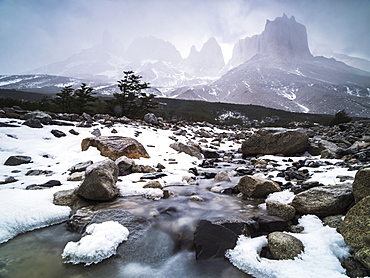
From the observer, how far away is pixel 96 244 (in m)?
2.63

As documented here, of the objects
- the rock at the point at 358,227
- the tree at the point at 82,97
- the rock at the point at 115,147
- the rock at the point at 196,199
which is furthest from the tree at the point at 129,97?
the rock at the point at 358,227

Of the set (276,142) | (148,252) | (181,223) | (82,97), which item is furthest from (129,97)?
(148,252)

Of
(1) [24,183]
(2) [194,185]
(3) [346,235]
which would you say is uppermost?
(3) [346,235]

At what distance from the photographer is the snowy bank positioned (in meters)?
2.99

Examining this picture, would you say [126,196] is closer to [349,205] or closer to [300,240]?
[300,240]

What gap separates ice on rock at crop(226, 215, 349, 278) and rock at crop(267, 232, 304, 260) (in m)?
0.06

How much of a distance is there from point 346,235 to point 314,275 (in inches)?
33.5

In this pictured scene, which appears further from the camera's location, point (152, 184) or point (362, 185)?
point (152, 184)

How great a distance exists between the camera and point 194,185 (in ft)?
20.0

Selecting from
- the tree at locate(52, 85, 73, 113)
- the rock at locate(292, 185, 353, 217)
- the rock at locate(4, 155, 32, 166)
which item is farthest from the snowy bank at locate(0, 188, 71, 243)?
the tree at locate(52, 85, 73, 113)

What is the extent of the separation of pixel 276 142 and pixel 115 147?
985 cm

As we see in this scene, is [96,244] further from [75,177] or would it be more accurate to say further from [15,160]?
[15,160]

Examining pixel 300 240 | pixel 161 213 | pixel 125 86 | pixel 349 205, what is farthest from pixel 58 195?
pixel 125 86

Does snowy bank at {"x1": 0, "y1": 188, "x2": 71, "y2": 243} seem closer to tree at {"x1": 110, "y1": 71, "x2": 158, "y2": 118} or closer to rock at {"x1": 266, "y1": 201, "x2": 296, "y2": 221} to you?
rock at {"x1": 266, "y1": 201, "x2": 296, "y2": 221}
